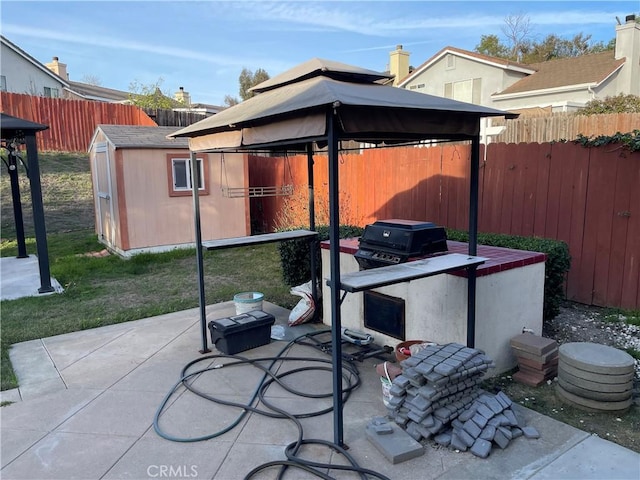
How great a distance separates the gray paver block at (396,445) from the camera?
2.43 metres

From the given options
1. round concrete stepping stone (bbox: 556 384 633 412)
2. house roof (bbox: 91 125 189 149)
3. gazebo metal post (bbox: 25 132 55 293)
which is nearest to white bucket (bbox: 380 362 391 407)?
round concrete stepping stone (bbox: 556 384 633 412)

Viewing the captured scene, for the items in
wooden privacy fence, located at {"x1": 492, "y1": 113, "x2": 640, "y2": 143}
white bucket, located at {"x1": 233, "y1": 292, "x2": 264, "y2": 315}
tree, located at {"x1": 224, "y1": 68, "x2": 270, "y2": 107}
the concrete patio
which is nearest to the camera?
the concrete patio

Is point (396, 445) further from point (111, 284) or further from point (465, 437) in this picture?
point (111, 284)

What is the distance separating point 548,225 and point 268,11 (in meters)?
6.16

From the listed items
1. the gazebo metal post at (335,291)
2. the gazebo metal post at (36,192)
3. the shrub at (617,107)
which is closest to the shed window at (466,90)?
the shrub at (617,107)

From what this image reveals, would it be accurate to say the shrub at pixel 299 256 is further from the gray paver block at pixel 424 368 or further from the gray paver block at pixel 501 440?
the gray paver block at pixel 501 440

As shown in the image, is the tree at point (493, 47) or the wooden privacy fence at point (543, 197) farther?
the tree at point (493, 47)

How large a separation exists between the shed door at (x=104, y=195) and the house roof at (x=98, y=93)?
71.6ft

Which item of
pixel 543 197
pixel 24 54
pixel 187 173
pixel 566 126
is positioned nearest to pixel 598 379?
pixel 543 197

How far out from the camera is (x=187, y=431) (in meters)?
2.77

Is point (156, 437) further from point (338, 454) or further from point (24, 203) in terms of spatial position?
point (24, 203)

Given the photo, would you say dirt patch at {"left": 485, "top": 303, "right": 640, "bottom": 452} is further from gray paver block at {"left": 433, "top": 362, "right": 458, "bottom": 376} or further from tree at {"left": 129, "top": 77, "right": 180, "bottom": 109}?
tree at {"left": 129, "top": 77, "right": 180, "bottom": 109}

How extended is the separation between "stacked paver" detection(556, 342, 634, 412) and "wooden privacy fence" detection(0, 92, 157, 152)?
16.9 m

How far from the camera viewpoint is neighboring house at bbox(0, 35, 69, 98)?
2159 cm
